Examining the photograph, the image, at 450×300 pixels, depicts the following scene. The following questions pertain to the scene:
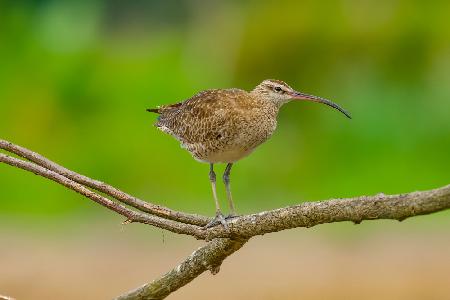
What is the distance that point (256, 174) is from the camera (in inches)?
407

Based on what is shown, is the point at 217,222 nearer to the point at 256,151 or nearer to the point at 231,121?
the point at 231,121

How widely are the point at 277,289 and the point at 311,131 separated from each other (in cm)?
177

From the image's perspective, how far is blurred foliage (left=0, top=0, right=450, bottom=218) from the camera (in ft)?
33.2

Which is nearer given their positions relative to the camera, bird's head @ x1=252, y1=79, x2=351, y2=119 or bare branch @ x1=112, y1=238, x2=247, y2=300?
bare branch @ x1=112, y1=238, x2=247, y2=300

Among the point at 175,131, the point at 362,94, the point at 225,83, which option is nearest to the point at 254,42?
the point at 225,83

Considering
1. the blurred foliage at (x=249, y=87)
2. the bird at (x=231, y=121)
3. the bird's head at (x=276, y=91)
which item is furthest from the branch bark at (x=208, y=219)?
the blurred foliage at (x=249, y=87)

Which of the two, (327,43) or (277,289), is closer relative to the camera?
(277,289)

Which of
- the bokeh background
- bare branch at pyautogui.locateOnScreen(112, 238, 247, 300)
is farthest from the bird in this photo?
the bokeh background

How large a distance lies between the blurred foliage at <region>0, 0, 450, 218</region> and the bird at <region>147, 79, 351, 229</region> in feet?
13.9

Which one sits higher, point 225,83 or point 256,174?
point 225,83

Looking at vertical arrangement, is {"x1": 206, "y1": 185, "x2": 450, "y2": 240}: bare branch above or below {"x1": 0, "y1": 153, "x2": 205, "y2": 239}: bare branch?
below

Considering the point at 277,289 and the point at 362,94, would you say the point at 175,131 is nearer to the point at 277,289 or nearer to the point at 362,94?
the point at 277,289

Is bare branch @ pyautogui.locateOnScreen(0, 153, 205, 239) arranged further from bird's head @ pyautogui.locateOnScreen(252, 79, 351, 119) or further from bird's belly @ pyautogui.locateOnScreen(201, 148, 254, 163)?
bird's head @ pyautogui.locateOnScreen(252, 79, 351, 119)

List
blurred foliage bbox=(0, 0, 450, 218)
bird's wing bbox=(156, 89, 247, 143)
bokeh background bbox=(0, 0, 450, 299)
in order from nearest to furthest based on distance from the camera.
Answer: bird's wing bbox=(156, 89, 247, 143)
bokeh background bbox=(0, 0, 450, 299)
blurred foliage bbox=(0, 0, 450, 218)
